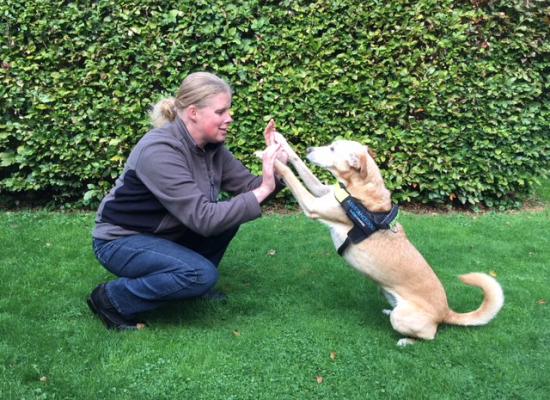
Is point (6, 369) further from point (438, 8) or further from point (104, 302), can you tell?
point (438, 8)

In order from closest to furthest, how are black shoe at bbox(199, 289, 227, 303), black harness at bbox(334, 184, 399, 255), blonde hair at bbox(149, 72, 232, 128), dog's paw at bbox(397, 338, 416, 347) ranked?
blonde hair at bbox(149, 72, 232, 128), dog's paw at bbox(397, 338, 416, 347), black harness at bbox(334, 184, 399, 255), black shoe at bbox(199, 289, 227, 303)

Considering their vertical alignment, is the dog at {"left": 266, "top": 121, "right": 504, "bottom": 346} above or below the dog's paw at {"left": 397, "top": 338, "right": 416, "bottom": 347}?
above

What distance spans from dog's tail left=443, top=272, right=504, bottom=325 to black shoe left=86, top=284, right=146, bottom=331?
210 cm

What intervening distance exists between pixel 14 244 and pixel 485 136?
5220 millimetres

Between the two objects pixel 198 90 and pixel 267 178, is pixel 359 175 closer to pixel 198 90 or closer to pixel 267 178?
pixel 267 178

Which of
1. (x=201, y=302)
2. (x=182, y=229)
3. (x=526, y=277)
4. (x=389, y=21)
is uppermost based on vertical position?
(x=389, y=21)

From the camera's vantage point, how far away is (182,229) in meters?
3.61

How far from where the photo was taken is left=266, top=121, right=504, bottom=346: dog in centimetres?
348

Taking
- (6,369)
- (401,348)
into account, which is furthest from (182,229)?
(401,348)

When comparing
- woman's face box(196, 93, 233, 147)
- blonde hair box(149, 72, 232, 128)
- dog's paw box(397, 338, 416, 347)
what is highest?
blonde hair box(149, 72, 232, 128)

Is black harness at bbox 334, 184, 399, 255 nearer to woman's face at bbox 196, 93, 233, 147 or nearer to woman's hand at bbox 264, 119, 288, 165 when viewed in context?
woman's hand at bbox 264, 119, 288, 165

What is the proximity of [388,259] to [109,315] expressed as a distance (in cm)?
189

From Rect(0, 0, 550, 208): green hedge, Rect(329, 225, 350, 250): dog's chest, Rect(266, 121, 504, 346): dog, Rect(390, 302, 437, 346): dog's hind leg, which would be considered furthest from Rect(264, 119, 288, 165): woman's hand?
Rect(0, 0, 550, 208): green hedge

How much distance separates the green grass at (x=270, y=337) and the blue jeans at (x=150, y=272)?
0.78 feet
